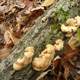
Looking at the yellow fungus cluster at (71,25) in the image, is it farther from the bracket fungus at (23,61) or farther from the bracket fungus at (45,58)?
the bracket fungus at (23,61)

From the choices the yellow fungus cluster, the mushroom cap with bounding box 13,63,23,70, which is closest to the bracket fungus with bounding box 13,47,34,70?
the mushroom cap with bounding box 13,63,23,70

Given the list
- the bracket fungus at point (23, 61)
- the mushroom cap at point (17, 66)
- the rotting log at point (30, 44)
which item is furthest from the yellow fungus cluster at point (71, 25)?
the mushroom cap at point (17, 66)

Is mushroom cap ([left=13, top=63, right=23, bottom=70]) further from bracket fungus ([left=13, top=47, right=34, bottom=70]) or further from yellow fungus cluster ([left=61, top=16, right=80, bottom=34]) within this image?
yellow fungus cluster ([left=61, top=16, right=80, bottom=34])

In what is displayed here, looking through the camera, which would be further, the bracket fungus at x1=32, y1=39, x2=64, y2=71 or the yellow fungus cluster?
the yellow fungus cluster

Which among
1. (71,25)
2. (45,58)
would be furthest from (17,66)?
(71,25)

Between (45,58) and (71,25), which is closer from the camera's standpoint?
(45,58)

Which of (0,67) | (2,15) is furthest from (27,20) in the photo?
(0,67)

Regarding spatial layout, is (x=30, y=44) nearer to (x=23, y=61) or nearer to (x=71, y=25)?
(x=23, y=61)

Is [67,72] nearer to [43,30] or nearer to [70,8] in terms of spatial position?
[43,30]
